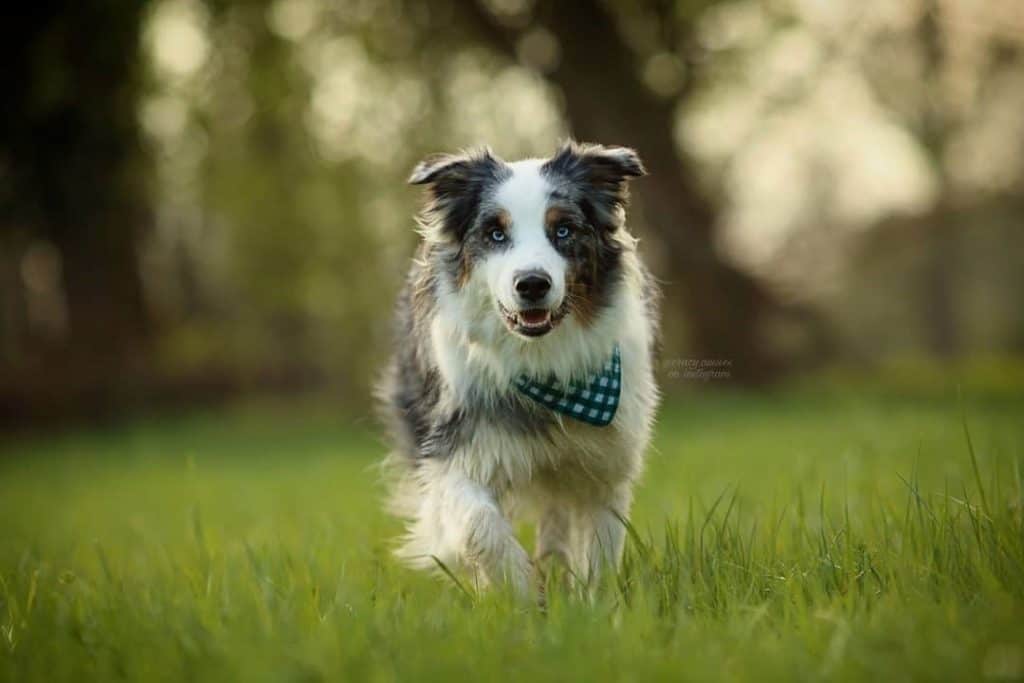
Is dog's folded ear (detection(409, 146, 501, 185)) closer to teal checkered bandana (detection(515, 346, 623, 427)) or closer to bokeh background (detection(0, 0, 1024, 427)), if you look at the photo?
teal checkered bandana (detection(515, 346, 623, 427))

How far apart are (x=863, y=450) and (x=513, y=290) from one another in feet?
15.7

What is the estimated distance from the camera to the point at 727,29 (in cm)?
1505

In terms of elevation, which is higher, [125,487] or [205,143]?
[205,143]

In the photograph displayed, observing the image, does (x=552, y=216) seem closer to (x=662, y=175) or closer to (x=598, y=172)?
(x=598, y=172)

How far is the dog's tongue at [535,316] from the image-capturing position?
13.4 feet

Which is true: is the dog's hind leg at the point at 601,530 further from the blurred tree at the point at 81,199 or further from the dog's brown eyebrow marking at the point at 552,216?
the blurred tree at the point at 81,199

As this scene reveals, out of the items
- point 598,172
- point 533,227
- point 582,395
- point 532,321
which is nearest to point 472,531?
point 582,395

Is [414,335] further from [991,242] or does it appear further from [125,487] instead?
[991,242]

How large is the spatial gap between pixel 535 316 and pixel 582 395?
447 millimetres

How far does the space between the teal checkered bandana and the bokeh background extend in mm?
9265

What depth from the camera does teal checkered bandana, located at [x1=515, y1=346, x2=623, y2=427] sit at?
4262mm

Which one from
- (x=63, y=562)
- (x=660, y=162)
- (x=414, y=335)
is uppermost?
(x=660, y=162)

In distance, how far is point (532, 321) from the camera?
4.10m

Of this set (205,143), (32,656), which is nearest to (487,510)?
(32,656)
